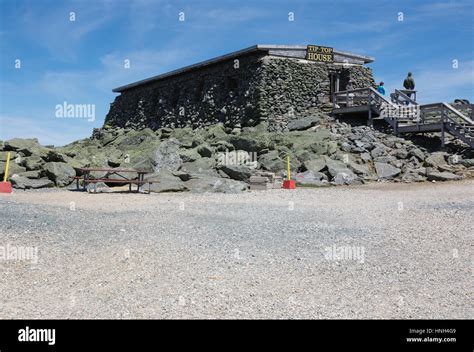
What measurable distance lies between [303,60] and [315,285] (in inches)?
919

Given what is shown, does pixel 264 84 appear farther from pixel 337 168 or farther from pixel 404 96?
pixel 337 168

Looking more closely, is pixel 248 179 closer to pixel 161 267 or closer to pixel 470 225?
pixel 470 225

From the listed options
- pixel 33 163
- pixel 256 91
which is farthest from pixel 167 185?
pixel 256 91

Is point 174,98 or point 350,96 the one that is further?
point 174,98

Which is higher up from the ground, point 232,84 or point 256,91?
point 232,84

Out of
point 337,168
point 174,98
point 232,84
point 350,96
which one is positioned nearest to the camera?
point 337,168

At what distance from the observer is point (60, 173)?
18.1 meters

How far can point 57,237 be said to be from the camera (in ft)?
27.1

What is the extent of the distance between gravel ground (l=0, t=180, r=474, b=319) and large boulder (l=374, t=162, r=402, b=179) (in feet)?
25.8

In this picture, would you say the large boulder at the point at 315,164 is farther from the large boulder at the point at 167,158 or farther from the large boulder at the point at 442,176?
the large boulder at the point at 167,158

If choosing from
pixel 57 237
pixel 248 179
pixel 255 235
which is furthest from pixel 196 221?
pixel 248 179

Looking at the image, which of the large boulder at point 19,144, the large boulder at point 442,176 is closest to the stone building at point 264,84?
the large boulder at point 442,176

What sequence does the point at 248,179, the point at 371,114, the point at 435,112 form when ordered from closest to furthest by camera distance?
the point at 248,179 < the point at 435,112 < the point at 371,114

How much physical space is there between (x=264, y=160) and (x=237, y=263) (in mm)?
14090
